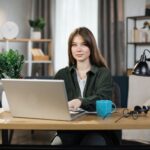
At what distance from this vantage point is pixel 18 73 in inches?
80.5

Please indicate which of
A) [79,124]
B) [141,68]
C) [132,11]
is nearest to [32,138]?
[141,68]

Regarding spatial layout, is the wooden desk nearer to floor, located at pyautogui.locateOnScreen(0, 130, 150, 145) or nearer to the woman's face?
the woman's face

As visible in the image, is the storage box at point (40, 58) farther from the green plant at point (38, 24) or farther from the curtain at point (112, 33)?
the curtain at point (112, 33)

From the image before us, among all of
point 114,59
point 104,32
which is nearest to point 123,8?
point 104,32

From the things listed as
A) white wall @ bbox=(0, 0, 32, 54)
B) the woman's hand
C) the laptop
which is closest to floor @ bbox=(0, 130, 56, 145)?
white wall @ bbox=(0, 0, 32, 54)

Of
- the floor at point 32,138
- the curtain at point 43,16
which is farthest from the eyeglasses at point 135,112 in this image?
the curtain at point 43,16

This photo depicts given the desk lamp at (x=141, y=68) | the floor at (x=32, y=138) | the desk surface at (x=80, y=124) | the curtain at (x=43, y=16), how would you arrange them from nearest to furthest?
the desk surface at (x=80, y=124)
the desk lamp at (x=141, y=68)
the floor at (x=32, y=138)
the curtain at (x=43, y=16)

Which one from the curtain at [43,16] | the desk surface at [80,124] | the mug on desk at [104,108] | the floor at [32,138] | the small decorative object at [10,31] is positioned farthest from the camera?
the curtain at [43,16]

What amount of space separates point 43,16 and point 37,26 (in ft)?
1.07

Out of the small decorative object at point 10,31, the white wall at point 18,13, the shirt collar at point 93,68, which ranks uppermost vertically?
the white wall at point 18,13

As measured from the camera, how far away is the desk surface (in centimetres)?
157

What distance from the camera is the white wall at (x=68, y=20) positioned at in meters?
5.68

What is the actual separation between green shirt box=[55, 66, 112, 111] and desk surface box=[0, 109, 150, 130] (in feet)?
1.21

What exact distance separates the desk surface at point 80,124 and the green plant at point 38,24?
415cm
